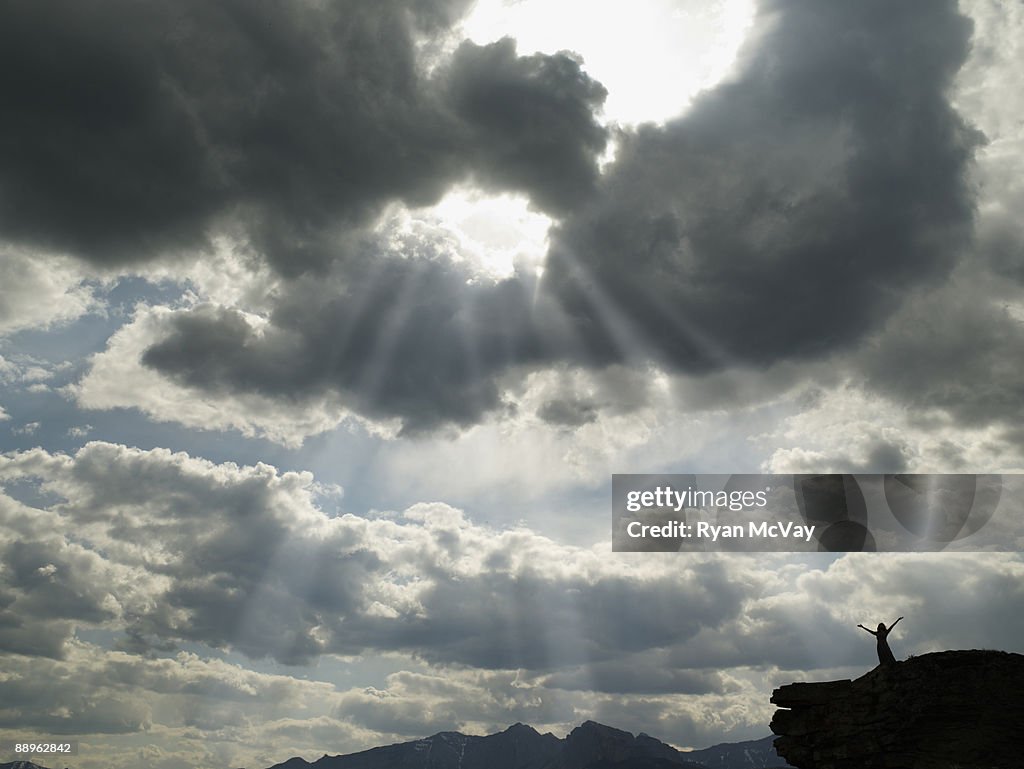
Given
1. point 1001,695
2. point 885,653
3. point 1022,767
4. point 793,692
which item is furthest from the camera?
point 793,692

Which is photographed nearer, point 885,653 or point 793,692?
point 885,653

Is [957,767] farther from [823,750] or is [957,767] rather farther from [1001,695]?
[823,750]

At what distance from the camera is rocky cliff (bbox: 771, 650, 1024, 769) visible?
4088cm

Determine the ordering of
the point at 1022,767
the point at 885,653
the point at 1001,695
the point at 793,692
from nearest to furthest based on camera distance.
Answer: the point at 1022,767 < the point at 1001,695 < the point at 885,653 < the point at 793,692

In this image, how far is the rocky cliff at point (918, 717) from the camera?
134ft

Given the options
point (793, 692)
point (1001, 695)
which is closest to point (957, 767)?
point (1001, 695)

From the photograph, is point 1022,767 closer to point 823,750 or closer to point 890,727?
point 890,727

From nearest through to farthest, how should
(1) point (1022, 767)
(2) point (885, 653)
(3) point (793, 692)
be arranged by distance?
1. (1) point (1022, 767)
2. (2) point (885, 653)
3. (3) point (793, 692)

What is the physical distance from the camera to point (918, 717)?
43.8m

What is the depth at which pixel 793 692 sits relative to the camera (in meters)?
51.3

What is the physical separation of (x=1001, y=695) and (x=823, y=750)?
11649mm

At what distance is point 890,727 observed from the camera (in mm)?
44812

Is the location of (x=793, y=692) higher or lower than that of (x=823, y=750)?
higher

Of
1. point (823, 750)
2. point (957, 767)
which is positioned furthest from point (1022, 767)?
point (823, 750)
